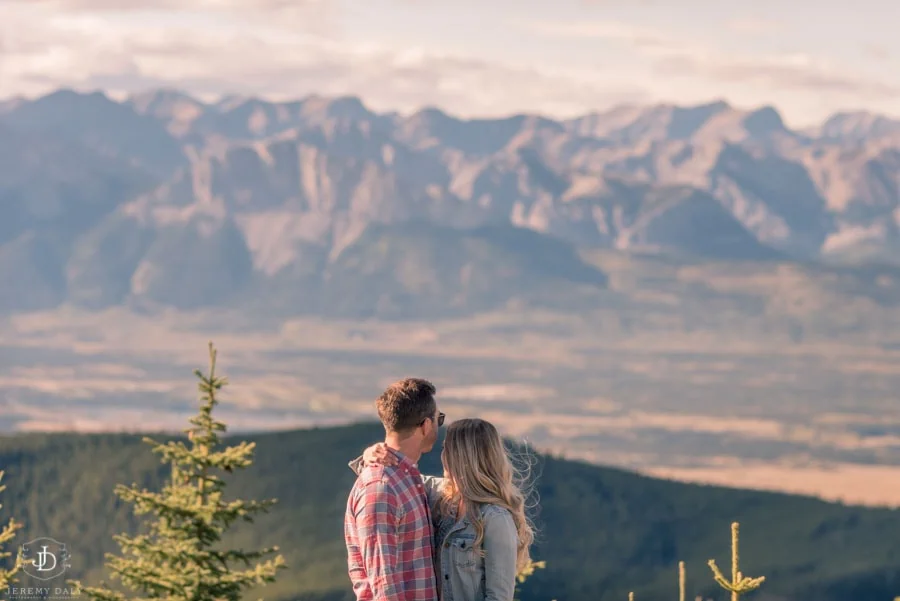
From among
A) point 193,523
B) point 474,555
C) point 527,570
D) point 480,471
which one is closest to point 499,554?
point 474,555

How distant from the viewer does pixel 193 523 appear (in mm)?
16750

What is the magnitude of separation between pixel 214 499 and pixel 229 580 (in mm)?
966

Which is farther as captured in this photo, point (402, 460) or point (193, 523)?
point (193, 523)

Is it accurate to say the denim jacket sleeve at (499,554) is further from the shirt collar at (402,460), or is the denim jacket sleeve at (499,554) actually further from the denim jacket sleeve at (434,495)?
the shirt collar at (402,460)

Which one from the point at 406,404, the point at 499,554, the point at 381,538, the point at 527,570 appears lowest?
the point at 499,554

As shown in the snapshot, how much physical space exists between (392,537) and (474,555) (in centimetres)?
73

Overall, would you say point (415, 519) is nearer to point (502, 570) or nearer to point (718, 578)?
point (502, 570)

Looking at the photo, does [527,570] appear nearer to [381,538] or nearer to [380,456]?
[380,456]

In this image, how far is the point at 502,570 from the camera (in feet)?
47.0

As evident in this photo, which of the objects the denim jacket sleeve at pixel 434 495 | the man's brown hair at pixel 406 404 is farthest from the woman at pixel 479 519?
the man's brown hair at pixel 406 404

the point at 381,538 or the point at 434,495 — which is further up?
the point at 434,495

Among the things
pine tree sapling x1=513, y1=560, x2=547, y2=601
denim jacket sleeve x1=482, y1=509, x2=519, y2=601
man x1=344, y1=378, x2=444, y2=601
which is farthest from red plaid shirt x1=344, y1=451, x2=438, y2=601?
pine tree sapling x1=513, y1=560, x2=547, y2=601

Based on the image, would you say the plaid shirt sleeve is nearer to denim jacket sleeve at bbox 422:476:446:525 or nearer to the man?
the man

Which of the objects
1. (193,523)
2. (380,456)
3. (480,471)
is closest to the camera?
(480,471)
